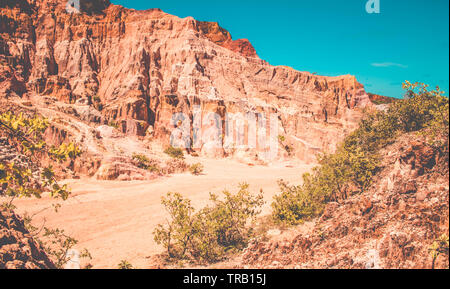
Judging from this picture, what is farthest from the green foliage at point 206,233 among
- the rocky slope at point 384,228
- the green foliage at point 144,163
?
the green foliage at point 144,163

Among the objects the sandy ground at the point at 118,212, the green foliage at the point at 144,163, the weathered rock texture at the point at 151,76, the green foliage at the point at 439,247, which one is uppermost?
A: the weathered rock texture at the point at 151,76

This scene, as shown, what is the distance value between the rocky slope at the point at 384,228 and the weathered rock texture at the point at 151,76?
2713 cm

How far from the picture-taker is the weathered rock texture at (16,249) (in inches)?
152

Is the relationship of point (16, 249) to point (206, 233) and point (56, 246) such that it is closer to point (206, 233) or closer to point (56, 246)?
point (206, 233)

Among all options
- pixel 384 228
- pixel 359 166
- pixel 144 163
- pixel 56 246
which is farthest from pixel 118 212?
pixel 384 228

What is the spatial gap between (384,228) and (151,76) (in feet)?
141

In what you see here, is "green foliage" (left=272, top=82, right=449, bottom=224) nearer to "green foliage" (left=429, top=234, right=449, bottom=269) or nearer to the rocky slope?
the rocky slope

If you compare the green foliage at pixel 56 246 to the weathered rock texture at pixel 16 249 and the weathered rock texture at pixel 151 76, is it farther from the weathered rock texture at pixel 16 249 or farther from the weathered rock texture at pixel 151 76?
the weathered rock texture at pixel 151 76

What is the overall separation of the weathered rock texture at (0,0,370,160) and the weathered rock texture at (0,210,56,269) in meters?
27.9

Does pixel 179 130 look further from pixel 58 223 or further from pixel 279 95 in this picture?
pixel 58 223

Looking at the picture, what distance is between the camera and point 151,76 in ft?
142

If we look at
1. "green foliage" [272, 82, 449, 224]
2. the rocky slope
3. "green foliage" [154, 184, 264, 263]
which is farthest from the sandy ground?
the rocky slope

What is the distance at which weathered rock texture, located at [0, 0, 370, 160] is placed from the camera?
37500mm

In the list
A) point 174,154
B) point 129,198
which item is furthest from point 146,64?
point 129,198
